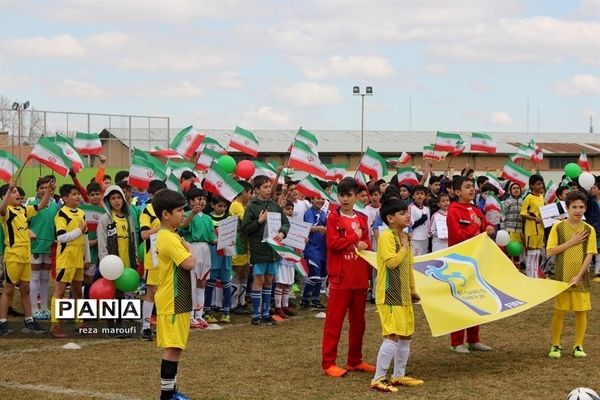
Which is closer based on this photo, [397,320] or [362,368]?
[397,320]

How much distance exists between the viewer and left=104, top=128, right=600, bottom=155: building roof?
2101 inches

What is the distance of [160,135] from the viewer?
113 feet

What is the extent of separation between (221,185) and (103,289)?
225 centimetres

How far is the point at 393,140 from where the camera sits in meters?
58.3

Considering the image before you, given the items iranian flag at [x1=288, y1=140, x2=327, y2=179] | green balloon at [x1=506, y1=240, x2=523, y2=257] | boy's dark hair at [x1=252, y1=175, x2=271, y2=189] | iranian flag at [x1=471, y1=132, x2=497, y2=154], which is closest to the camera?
boy's dark hair at [x1=252, y1=175, x2=271, y2=189]

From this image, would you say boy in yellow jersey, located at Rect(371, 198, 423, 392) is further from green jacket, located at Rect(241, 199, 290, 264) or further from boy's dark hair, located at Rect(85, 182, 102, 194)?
boy's dark hair, located at Rect(85, 182, 102, 194)

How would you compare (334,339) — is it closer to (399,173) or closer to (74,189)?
(74,189)

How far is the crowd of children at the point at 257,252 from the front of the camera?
7.83 meters

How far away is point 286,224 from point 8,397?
5.30 m

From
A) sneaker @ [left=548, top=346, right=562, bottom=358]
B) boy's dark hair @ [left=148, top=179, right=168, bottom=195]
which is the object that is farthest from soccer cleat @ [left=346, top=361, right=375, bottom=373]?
boy's dark hair @ [left=148, top=179, right=168, bottom=195]

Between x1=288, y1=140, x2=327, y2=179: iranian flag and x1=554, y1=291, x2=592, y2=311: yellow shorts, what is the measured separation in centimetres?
495

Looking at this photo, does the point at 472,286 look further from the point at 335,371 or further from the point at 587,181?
the point at 587,181

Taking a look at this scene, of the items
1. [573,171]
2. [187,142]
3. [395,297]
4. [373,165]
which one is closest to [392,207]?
[395,297]

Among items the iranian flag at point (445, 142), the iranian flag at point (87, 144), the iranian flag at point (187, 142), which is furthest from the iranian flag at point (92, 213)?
the iranian flag at point (445, 142)
